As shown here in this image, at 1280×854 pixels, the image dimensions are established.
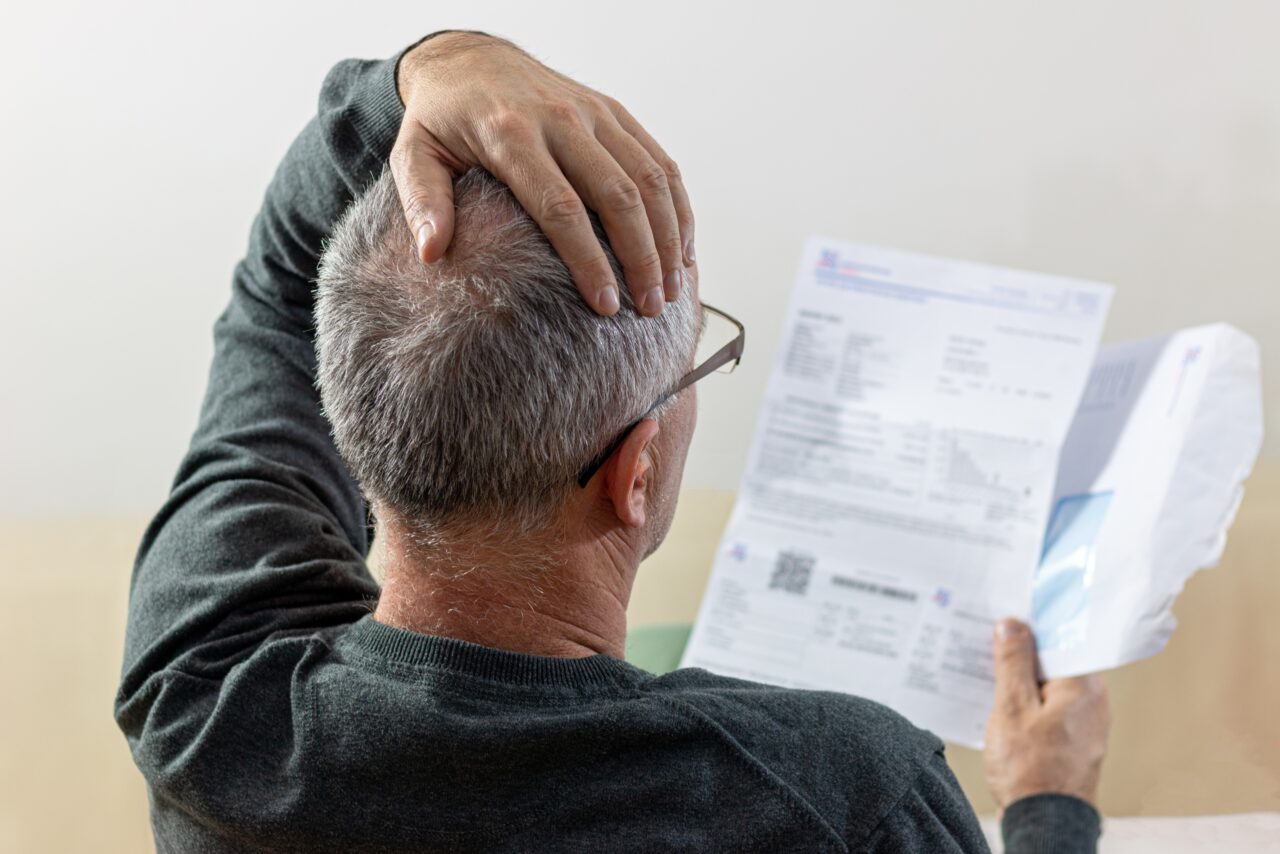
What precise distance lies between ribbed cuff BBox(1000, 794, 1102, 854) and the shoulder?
309 millimetres

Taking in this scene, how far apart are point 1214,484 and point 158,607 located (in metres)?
0.84

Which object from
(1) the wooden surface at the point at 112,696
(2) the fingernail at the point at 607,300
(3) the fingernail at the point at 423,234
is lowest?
(1) the wooden surface at the point at 112,696

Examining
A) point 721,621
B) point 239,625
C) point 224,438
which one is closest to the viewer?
point 239,625

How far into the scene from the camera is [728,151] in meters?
1.52

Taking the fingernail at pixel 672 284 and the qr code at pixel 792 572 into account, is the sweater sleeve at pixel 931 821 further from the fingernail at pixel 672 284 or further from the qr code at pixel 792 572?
the qr code at pixel 792 572

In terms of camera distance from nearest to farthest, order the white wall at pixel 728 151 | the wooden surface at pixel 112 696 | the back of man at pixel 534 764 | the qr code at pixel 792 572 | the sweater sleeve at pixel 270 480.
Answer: the back of man at pixel 534 764, the sweater sleeve at pixel 270 480, the qr code at pixel 792 572, the wooden surface at pixel 112 696, the white wall at pixel 728 151

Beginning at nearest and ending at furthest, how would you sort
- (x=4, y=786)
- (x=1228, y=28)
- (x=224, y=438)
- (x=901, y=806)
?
(x=901, y=806) → (x=224, y=438) → (x=4, y=786) → (x=1228, y=28)

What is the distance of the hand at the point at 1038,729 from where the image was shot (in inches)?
38.9

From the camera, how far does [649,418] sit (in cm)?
69

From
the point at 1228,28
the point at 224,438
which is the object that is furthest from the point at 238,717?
the point at 1228,28

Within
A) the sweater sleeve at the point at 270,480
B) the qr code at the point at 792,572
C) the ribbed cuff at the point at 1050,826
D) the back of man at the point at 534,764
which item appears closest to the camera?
the back of man at the point at 534,764

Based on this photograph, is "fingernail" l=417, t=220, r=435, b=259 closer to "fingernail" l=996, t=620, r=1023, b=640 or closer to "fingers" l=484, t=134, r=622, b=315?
"fingers" l=484, t=134, r=622, b=315

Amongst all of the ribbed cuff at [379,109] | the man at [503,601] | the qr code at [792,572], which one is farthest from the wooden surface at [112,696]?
the ribbed cuff at [379,109]

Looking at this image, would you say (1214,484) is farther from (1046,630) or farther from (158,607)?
(158,607)
